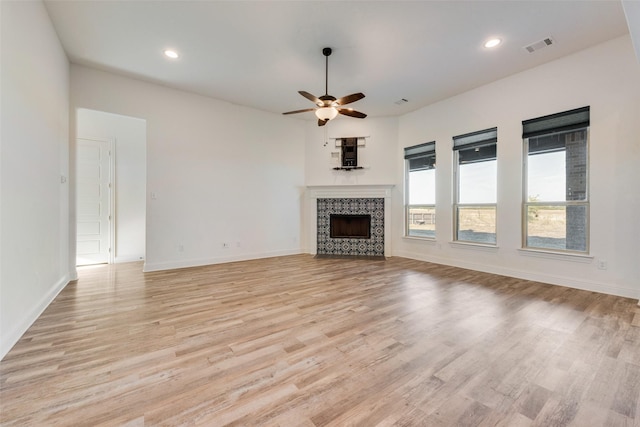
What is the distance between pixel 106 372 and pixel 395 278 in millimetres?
3477

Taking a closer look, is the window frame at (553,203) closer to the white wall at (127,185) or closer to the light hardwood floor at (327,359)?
the light hardwood floor at (327,359)

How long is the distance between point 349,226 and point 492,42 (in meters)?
4.13

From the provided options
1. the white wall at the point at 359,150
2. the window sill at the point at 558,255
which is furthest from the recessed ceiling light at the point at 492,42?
the window sill at the point at 558,255

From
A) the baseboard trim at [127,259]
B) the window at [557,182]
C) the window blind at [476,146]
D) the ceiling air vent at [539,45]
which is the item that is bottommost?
the baseboard trim at [127,259]

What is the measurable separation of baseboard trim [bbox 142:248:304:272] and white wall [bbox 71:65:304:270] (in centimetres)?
2

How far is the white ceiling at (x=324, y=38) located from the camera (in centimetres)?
279

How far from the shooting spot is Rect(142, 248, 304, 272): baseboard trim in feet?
15.0

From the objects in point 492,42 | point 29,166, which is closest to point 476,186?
point 492,42

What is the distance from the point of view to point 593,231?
348cm

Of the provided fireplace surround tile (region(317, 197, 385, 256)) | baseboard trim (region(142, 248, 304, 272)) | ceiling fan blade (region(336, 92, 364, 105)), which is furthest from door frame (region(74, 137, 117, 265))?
ceiling fan blade (region(336, 92, 364, 105))

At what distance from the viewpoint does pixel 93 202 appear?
5.29m

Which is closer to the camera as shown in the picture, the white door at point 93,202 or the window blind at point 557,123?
the window blind at point 557,123

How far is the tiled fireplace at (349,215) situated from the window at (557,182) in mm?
2518

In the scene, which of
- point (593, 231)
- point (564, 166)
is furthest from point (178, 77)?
point (593, 231)
